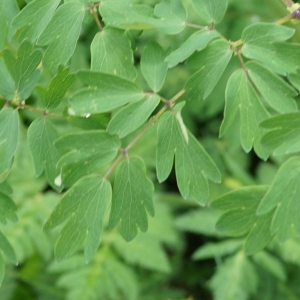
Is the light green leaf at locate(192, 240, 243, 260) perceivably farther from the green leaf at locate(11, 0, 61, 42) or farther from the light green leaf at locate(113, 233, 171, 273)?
the green leaf at locate(11, 0, 61, 42)

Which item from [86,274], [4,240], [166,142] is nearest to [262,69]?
[166,142]

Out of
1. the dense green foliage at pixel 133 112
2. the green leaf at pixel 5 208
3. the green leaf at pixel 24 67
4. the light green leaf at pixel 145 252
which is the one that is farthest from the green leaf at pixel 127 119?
the light green leaf at pixel 145 252

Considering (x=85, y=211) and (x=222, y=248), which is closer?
(x=85, y=211)

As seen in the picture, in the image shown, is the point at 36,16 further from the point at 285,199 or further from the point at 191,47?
the point at 285,199

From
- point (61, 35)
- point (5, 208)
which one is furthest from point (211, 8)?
point (5, 208)

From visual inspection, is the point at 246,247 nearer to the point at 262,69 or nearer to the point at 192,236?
the point at 262,69

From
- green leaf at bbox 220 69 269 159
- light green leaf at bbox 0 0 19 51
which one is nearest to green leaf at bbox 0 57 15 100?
light green leaf at bbox 0 0 19 51

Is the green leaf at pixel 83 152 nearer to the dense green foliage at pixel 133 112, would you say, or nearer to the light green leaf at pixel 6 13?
the dense green foliage at pixel 133 112

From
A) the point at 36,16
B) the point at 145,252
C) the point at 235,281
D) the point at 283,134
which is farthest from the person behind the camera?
the point at 145,252
